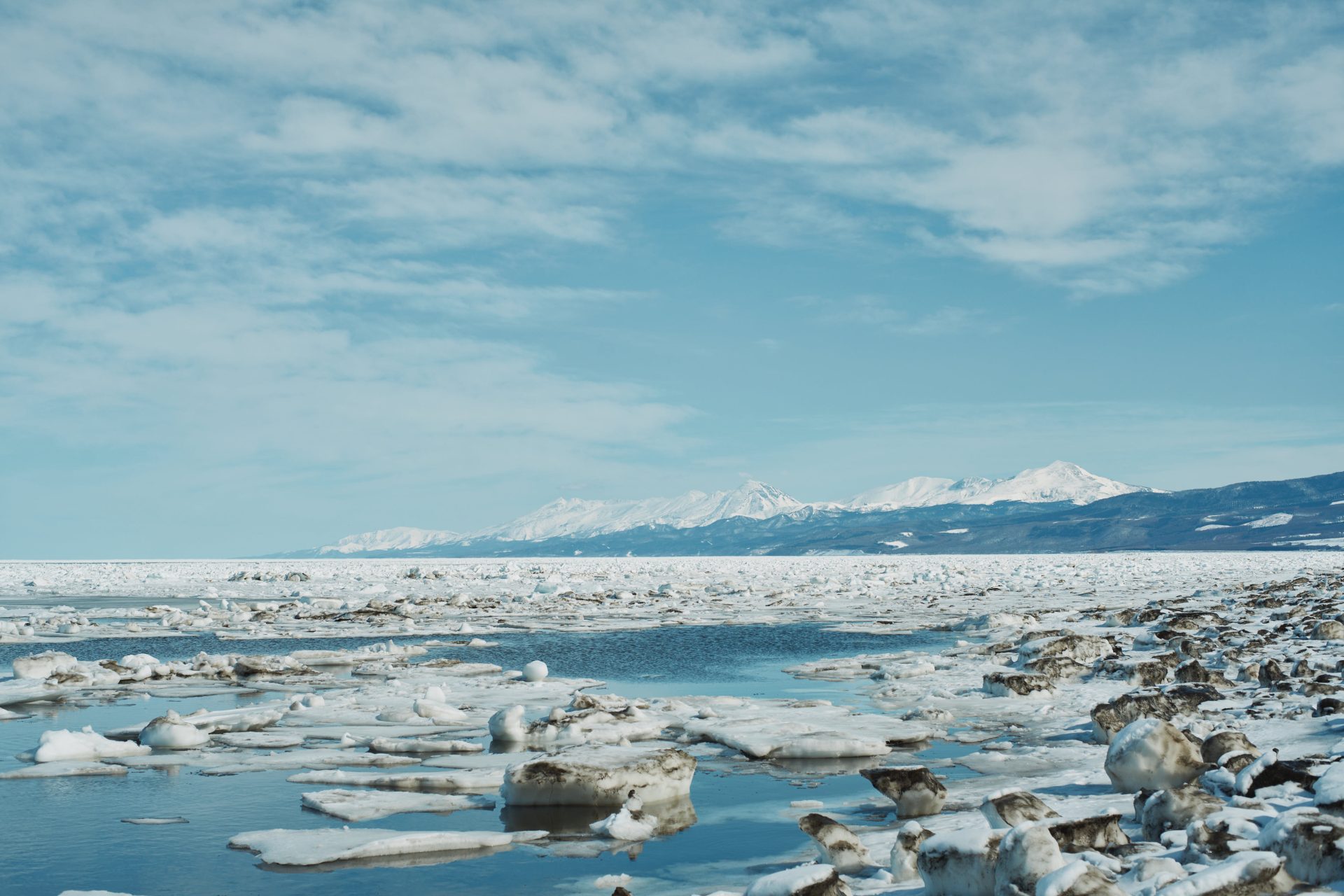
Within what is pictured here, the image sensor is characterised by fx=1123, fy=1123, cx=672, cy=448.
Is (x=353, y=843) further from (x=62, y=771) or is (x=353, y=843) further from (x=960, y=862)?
(x=62, y=771)

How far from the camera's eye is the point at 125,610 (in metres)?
28.4

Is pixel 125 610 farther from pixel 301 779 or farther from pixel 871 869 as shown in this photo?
pixel 871 869

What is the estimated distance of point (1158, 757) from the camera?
6.39m

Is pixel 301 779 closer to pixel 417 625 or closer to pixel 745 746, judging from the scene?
pixel 745 746

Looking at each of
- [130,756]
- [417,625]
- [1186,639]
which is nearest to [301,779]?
[130,756]

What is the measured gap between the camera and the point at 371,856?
5699 mm

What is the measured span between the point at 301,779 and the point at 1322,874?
596cm

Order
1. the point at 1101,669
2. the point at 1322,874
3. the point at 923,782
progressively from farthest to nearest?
the point at 1101,669
the point at 923,782
the point at 1322,874

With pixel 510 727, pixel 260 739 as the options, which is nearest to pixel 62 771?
pixel 260 739

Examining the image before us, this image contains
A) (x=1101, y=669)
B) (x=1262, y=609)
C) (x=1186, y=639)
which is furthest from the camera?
(x=1262, y=609)

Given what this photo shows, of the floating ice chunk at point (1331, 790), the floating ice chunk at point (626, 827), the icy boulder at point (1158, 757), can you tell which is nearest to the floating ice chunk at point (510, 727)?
the floating ice chunk at point (626, 827)

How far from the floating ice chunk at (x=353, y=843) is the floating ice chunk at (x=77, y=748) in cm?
284

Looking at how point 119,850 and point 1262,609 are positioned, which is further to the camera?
point 1262,609

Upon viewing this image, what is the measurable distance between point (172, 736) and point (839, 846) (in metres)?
5.75
